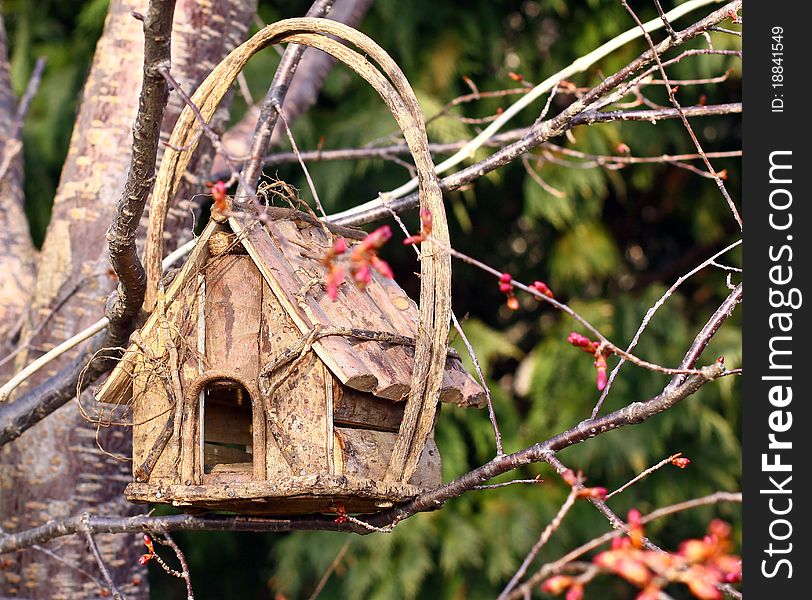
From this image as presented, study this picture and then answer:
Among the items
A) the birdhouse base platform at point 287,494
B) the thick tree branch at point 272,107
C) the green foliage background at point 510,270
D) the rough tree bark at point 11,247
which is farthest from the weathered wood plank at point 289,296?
the green foliage background at point 510,270

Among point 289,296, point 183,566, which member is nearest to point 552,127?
point 289,296

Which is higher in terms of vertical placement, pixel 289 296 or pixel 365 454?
pixel 289 296

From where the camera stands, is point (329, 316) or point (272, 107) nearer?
point (329, 316)

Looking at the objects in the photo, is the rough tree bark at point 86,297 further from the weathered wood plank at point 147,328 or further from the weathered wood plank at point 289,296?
the weathered wood plank at point 289,296

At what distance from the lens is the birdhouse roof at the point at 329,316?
1123mm

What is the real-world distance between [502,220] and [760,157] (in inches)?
87.3

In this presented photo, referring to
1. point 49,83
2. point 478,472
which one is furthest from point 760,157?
point 49,83

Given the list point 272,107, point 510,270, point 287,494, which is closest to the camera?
point 287,494

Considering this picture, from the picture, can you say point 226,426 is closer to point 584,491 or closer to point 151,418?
point 151,418

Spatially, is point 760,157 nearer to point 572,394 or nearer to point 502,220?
point 572,394

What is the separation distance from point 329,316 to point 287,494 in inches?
8.1

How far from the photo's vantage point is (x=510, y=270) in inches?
131

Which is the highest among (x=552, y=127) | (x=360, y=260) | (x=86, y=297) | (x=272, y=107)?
(x=272, y=107)

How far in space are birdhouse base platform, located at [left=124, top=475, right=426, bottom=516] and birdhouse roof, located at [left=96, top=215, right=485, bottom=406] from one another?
105 millimetres
